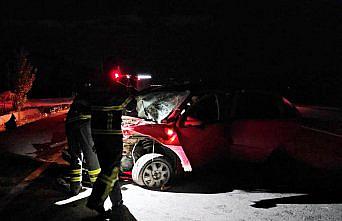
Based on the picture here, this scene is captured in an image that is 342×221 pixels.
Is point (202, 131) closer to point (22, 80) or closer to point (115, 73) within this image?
point (115, 73)

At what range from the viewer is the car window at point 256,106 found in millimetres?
6406

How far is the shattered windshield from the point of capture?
253 inches

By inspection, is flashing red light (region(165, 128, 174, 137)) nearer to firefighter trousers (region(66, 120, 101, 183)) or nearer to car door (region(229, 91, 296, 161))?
car door (region(229, 91, 296, 161))

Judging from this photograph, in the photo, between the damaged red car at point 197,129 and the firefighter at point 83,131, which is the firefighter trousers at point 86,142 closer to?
the firefighter at point 83,131

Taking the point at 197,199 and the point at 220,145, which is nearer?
the point at 197,199

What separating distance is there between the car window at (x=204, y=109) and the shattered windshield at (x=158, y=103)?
24 cm

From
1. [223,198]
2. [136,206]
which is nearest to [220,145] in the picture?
[223,198]

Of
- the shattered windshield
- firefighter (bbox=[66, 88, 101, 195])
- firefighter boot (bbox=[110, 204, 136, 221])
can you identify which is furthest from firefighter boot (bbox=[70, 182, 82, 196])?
the shattered windshield

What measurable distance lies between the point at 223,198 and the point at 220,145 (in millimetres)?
1002

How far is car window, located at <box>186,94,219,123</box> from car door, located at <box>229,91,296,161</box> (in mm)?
337

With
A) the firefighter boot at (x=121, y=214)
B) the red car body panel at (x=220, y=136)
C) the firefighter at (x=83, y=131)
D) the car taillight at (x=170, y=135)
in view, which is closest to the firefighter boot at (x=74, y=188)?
the firefighter at (x=83, y=131)

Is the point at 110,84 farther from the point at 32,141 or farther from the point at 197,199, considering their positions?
the point at 32,141

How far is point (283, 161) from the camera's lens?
21.5ft

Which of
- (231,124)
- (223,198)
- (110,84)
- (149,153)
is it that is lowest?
(223,198)
